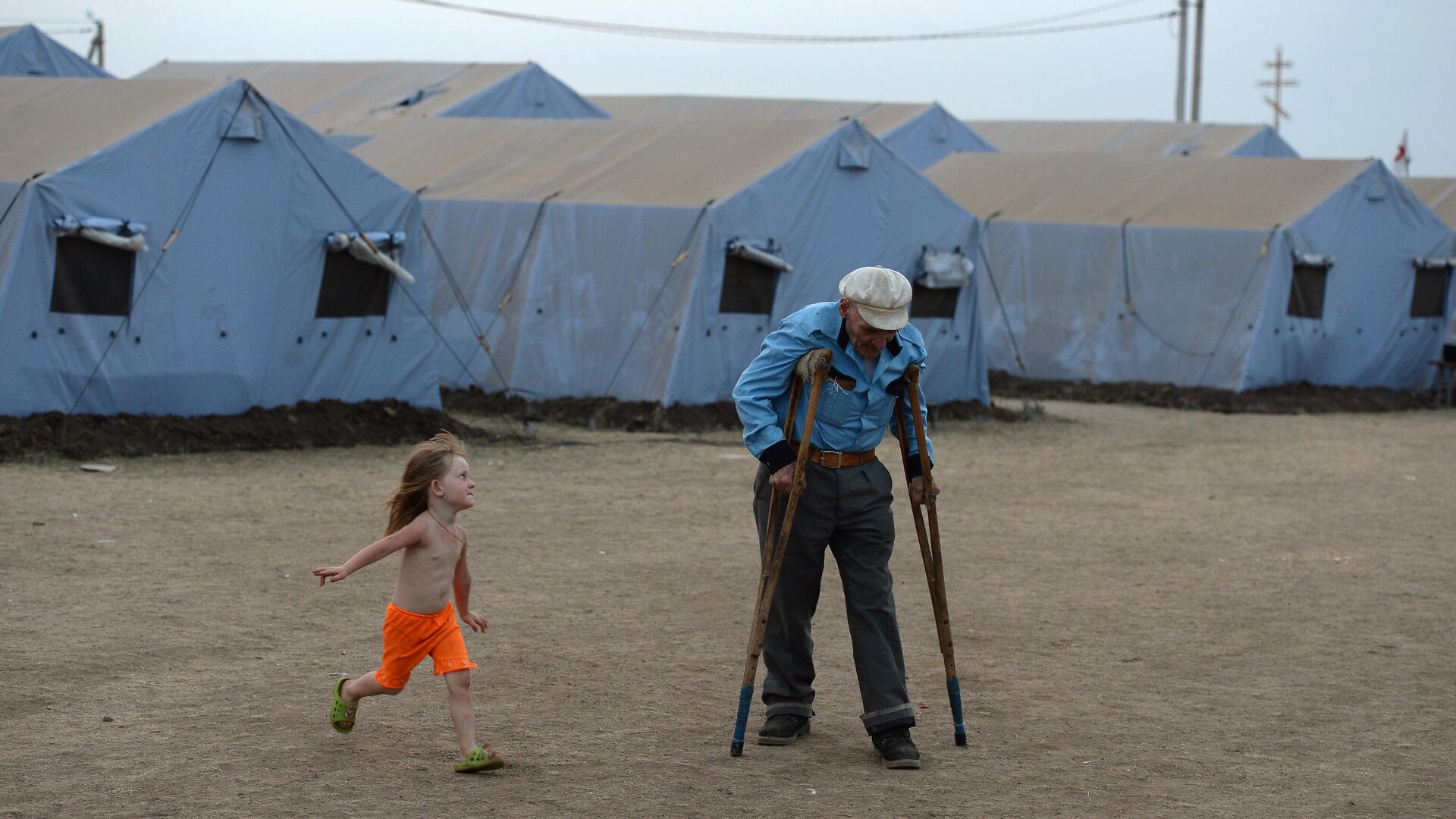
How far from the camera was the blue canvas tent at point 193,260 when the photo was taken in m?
12.9

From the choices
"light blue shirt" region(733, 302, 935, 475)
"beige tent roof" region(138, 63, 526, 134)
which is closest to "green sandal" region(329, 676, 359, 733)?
"light blue shirt" region(733, 302, 935, 475)

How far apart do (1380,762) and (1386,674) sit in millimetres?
1468

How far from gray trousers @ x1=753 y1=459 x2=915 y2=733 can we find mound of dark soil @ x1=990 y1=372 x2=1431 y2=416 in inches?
602

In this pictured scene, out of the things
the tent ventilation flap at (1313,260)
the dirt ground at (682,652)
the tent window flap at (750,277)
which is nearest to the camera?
the dirt ground at (682,652)

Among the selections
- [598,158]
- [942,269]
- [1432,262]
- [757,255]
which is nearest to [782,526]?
[757,255]

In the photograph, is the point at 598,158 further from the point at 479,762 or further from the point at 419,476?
the point at 479,762

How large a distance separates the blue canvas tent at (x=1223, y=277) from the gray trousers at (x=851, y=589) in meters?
15.7

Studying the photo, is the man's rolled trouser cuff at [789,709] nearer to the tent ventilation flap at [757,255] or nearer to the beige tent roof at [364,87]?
the tent ventilation flap at [757,255]

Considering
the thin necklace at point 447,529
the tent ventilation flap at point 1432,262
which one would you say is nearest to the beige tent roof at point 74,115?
the thin necklace at point 447,529

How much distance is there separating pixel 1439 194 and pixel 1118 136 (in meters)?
11.3

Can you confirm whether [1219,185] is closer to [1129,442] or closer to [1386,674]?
[1129,442]

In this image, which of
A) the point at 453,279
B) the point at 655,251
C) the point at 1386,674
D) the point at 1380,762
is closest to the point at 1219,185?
the point at 655,251

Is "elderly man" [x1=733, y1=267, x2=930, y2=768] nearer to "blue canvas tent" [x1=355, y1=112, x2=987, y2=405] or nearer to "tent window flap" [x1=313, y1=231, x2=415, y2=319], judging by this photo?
"tent window flap" [x1=313, y1=231, x2=415, y2=319]

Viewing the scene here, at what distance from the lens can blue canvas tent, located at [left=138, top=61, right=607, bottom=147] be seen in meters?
28.8
